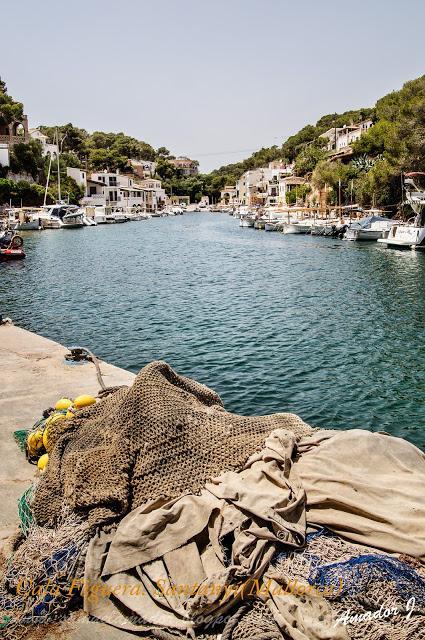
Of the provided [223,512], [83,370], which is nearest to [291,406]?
[83,370]

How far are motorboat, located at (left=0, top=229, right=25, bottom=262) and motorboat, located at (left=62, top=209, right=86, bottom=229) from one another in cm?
3269

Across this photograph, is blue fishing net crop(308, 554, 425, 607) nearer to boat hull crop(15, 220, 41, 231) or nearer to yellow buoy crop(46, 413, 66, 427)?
yellow buoy crop(46, 413, 66, 427)

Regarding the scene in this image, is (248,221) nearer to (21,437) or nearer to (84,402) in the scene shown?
(84,402)

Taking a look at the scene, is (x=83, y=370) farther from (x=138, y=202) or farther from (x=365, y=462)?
(x=138, y=202)

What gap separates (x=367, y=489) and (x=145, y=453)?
187 centimetres

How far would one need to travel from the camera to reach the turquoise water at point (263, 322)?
39.4ft

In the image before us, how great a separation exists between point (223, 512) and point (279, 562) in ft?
1.88

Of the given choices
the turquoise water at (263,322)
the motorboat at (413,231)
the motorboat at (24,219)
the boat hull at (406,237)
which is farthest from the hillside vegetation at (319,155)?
the turquoise water at (263,322)

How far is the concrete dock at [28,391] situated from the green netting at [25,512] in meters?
0.20

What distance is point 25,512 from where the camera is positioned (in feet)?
16.7

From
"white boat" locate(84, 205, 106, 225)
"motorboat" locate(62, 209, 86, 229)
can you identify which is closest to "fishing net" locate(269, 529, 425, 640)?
"motorboat" locate(62, 209, 86, 229)

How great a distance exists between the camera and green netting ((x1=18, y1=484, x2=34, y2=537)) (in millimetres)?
4953

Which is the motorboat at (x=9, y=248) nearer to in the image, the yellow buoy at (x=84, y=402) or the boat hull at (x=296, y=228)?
the yellow buoy at (x=84, y=402)

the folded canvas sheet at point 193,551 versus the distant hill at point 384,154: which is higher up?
the distant hill at point 384,154
